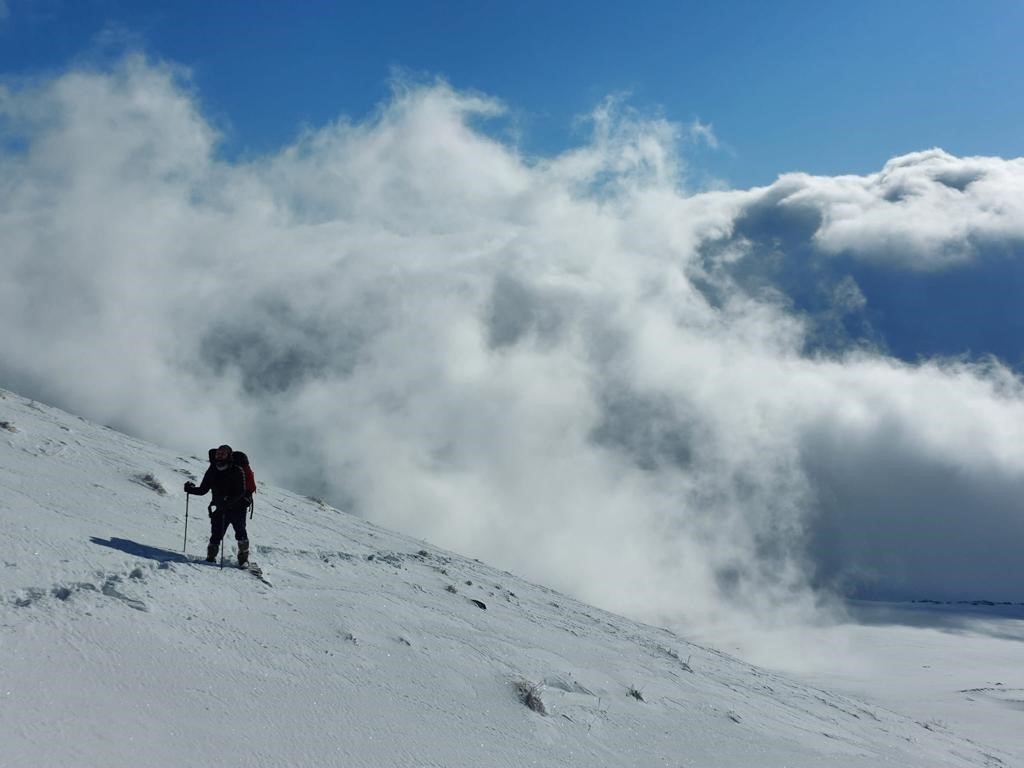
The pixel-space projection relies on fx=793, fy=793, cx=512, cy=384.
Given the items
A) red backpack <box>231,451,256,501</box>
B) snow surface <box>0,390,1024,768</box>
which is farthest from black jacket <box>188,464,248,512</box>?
snow surface <box>0,390,1024,768</box>

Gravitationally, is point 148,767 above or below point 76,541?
below

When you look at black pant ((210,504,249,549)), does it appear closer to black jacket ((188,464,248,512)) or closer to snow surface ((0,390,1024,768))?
black jacket ((188,464,248,512))

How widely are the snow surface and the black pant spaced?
0.41 metres

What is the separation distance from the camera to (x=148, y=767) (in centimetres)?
545

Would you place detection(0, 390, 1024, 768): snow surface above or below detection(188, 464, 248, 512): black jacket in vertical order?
below

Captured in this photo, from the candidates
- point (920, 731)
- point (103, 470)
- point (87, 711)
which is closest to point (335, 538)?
point (103, 470)

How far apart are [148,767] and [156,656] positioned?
63.8 inches

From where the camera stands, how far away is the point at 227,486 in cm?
1084

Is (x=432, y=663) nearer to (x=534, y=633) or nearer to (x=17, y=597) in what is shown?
(x=534, y=633)

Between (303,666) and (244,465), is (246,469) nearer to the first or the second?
(244,465)

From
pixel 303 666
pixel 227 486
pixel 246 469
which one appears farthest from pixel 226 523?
pixel 303 666

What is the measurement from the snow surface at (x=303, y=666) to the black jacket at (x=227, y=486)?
799 mm

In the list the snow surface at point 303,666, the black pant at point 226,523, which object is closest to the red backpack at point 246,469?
the black pant at point 226,523

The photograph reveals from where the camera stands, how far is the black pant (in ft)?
34.0
